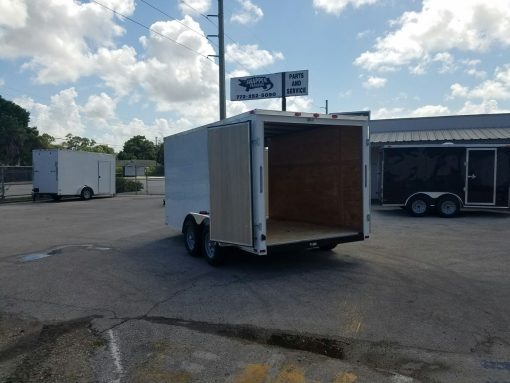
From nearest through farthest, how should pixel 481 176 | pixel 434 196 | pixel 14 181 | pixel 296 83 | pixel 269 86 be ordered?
pixel 481 176 → pixel 434 196 → pixel 296 83 → pixel 269 86 → pixel 14 181

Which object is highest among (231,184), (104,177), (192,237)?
(231,184)

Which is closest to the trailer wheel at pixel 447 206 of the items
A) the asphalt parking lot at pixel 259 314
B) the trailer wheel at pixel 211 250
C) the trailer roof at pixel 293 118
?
the asphalt parking lot at pixel 259 314

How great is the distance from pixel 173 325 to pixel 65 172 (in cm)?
2214

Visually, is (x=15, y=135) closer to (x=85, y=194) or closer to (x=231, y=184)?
(x=85, y=194)

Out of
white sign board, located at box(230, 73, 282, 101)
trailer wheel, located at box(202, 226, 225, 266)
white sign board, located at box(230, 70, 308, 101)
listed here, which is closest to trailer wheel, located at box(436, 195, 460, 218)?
white sign board, located at box(230, 70, 308, 101)

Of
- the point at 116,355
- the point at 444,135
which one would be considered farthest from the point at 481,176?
the point at 116,355

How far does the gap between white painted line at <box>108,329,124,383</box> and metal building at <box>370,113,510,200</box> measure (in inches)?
705

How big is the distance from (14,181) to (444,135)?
24.5 m

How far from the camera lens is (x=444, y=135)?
72.1 feet

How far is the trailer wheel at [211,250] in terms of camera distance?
8.27 m

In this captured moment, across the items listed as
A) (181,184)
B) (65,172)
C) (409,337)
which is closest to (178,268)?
(181,184)

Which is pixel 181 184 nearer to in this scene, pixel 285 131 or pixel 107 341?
pixel 285 131

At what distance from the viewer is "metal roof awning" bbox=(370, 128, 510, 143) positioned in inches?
807

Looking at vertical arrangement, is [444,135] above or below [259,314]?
above
